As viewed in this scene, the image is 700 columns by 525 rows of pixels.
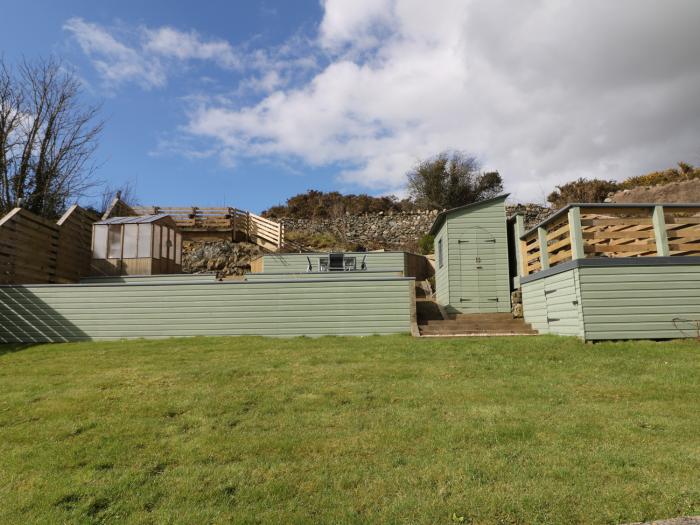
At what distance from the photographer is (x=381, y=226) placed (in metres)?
28.5

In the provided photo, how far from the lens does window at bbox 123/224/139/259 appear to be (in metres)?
16.0

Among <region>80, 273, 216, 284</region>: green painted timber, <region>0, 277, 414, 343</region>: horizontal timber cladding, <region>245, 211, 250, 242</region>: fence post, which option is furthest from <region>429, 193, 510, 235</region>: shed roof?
<region>245, 211, 250, 242</region>: fence post

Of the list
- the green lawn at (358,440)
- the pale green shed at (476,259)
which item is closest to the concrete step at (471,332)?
the pale green shed at (476,259)

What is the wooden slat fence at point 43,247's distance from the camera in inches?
491

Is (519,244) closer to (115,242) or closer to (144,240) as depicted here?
(144,240)

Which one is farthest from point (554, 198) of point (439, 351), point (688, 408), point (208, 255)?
point (688, 408)

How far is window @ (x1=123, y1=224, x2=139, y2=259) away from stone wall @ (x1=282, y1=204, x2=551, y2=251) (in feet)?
38.3

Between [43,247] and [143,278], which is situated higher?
[43,247]

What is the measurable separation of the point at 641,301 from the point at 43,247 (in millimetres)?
16012

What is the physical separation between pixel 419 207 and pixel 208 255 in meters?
14.1

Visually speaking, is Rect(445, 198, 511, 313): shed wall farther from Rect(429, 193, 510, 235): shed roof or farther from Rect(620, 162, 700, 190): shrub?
Rect(620, 162, 700, 190): shrub

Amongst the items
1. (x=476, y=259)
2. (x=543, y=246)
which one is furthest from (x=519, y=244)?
(x=543, y=246)

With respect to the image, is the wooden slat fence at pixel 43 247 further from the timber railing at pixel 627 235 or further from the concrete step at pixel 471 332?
the timber railing at pixel 627 235

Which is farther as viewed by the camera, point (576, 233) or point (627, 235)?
point (627, 235)
